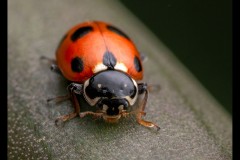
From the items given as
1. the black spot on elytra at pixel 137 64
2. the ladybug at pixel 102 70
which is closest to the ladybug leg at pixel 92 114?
the ladybug at pixel 102 70

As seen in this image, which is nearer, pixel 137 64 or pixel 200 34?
pixel 137 64

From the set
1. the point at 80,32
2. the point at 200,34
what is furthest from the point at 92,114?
the point at 200,34

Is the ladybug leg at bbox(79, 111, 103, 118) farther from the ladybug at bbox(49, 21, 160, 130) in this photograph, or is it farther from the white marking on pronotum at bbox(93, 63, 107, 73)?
the white marking on pronotum at bbox(93, 63, 107, 73)

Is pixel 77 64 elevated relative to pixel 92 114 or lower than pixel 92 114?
elevated

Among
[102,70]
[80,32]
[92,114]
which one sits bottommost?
[92,114]

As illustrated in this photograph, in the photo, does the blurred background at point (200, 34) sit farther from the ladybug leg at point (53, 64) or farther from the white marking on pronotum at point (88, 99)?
the white marking on pronotum at point (88, 99)

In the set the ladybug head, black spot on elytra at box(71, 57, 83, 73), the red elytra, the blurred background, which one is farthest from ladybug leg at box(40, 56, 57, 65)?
the blurred background

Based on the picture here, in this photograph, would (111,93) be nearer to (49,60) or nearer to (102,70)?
(102,70)
